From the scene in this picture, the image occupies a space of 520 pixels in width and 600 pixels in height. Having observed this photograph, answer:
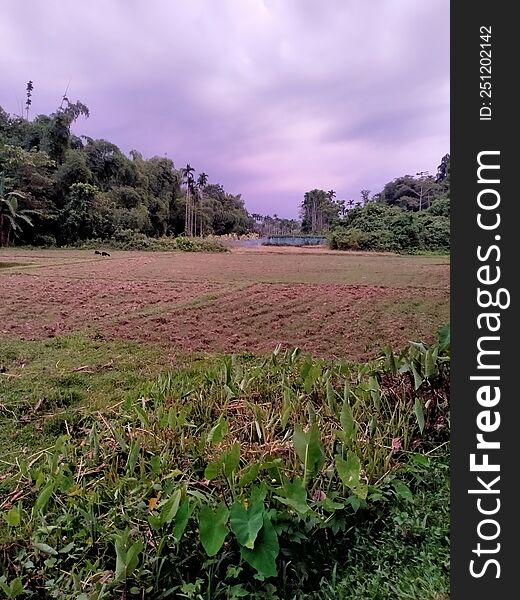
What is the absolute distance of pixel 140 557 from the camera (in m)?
0.93

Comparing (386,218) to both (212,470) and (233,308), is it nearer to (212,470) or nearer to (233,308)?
(233,308)

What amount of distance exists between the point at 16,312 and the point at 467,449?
363cm

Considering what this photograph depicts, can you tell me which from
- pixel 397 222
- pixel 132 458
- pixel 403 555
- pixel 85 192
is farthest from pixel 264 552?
pixel 85 192

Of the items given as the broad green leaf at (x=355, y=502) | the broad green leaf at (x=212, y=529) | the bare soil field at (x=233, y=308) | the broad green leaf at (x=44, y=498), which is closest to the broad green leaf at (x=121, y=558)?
the broad green leaf at (x=212, y=529)

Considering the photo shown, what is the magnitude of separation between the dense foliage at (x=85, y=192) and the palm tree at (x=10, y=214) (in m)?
0.02

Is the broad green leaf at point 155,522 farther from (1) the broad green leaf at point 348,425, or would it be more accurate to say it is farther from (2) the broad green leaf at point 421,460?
(2) the broad green leaf at point 421,460

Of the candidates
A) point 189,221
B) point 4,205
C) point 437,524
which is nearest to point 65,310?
point 437,524

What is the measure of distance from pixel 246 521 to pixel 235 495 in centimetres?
16

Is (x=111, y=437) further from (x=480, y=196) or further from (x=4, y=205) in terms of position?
(x=4, y=205)

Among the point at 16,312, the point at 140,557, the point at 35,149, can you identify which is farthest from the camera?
the point at 35,149

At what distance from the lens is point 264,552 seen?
87 centimetres

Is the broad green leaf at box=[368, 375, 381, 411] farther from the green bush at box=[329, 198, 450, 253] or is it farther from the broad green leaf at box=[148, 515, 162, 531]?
the green bush at box=[329, 198, 450, 253]

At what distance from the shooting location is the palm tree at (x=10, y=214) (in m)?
11.4

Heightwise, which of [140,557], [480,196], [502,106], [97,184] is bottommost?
[140,557]
